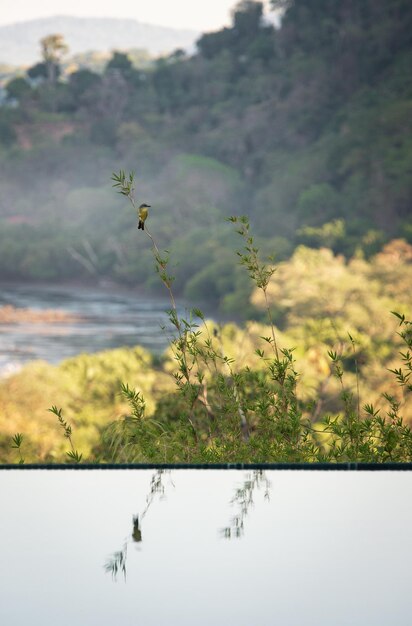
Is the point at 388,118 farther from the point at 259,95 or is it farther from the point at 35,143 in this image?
the point at 35,143

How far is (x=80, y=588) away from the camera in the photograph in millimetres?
1363

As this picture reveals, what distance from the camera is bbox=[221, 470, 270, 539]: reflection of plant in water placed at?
63.0 inches

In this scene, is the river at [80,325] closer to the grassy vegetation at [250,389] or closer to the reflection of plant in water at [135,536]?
the grassy vegetation at [250,389]

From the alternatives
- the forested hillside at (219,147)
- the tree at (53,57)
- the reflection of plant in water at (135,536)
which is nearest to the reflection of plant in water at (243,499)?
the reflection of plant in water at (135,536)

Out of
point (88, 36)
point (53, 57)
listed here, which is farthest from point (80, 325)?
point (88, 36)

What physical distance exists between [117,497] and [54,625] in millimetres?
584

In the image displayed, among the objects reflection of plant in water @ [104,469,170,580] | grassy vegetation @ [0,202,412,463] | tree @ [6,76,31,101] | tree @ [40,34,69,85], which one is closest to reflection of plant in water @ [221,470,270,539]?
reflection of plant in water @ [104,469,170,580]

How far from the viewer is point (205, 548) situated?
4.96 feet

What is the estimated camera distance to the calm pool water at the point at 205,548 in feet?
4.21

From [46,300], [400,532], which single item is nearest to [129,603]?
[400,532]

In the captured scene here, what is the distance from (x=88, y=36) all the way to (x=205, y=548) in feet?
79.3

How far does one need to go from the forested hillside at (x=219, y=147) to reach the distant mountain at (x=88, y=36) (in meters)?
0.44

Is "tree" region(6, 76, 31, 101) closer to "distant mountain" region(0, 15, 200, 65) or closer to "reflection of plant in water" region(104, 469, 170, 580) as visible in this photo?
"distant mountain" region(0, 15, 200, 65)

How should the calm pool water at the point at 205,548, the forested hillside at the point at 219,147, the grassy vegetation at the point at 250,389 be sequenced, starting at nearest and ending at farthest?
the calm pool water at the point at 205,548 → the grassy vegetation at the point at 250,389 → the forested hillside at the point at 219,147
